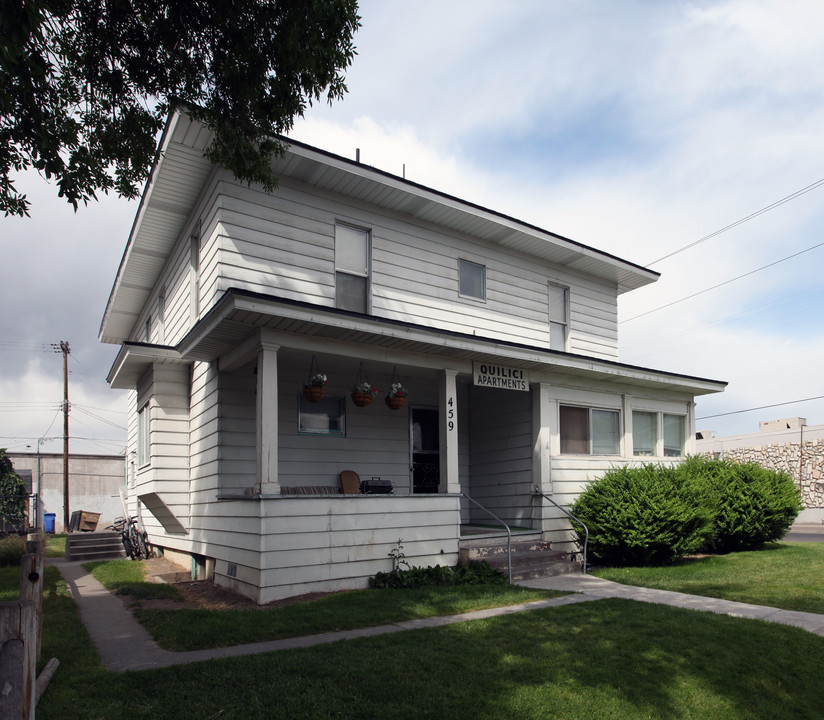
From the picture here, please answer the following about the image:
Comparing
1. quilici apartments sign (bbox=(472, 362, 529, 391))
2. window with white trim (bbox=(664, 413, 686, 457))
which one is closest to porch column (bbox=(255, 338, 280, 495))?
quilici apartments sign (bbox=(472, 362, 529, 391))

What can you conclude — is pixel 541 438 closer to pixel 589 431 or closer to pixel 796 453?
pixel 589 431

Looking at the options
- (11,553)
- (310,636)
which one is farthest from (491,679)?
(11,553)

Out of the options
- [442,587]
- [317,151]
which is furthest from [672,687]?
[317,151]

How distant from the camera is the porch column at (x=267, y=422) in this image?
9055 millimetres

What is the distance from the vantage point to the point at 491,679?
5488 mm

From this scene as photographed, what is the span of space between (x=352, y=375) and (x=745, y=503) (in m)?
8.61

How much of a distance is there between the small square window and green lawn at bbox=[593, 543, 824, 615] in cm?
526

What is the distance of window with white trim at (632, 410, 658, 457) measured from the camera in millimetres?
14891

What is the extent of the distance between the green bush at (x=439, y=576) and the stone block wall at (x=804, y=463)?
785 inches

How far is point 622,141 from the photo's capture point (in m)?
14.3

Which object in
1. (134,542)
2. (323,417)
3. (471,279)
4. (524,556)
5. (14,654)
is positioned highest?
(471,279)

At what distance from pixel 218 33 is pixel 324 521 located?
20.5 feet

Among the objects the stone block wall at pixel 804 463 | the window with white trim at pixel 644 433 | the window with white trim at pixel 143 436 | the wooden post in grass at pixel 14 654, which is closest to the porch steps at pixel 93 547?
the window with white trim at pixel 143 436

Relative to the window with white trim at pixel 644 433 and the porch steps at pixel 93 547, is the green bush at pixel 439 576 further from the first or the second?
the porch steps at pixel 93 547
